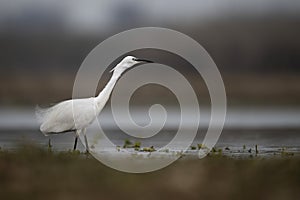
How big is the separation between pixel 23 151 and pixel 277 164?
8.99 ft

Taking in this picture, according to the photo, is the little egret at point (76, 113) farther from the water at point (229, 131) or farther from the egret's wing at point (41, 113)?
the water at point (229, 131)

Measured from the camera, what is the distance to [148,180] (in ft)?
28.1

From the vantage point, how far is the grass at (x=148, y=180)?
802 cm

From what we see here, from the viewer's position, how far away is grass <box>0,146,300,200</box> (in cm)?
802

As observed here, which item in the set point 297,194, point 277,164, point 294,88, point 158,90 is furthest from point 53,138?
point 294,88

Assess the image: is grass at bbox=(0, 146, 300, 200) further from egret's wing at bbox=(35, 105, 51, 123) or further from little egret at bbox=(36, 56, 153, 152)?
egret's wing at bbox=(35, 105, 51, 123)

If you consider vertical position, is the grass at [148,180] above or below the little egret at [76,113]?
below

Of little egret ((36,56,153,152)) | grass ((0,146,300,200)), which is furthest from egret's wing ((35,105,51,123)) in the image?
grass ((0,146,300,200))

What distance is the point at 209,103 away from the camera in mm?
24078

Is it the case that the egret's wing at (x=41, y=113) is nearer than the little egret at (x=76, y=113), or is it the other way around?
the little egret at (x=76, y=113)

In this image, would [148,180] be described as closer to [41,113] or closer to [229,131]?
[41,113]

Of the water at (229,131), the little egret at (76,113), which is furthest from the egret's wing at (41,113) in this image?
the water at (229,131)

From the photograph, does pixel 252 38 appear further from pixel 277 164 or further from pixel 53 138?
pixel 277 164

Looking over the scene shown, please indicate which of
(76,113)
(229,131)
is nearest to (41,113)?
(76,113)
